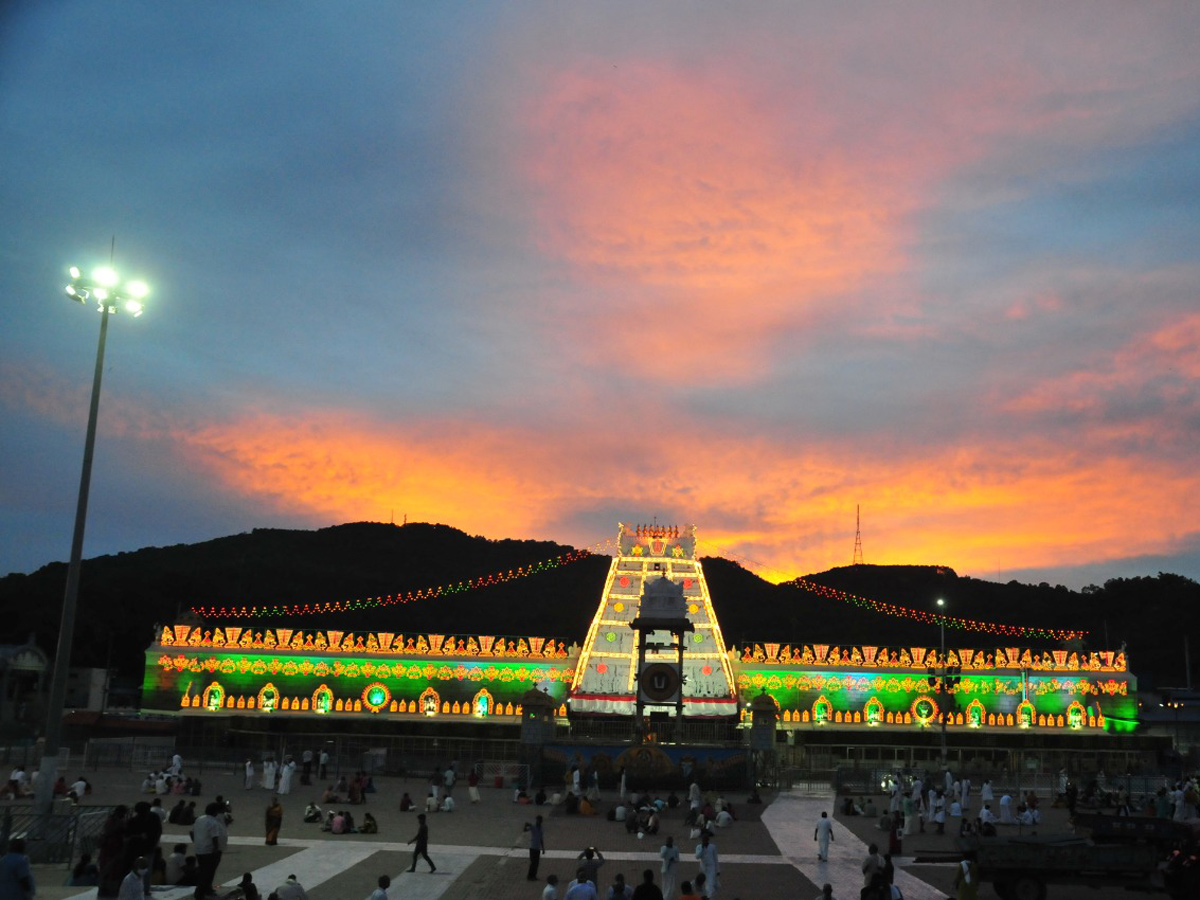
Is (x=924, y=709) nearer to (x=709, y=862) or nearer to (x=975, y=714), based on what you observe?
(x=975, y=714)

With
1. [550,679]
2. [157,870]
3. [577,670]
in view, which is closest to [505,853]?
[157,870]

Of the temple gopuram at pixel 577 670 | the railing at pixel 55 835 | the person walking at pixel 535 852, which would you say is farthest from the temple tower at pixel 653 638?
the railing at pixel 55 835

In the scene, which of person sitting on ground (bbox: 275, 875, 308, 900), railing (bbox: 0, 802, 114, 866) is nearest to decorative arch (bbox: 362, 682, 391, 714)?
railing (bbox: 0, 802, 114, 866)

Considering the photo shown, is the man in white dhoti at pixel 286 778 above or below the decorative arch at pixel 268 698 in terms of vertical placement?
below

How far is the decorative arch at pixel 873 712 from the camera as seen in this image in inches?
2479

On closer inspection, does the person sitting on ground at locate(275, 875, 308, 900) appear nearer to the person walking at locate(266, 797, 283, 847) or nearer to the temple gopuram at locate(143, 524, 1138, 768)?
the person walking at locate(266, 797, 283, 847)

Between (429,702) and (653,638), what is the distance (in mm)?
14315

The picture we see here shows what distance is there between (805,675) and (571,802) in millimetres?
32293

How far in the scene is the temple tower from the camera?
5456 cm

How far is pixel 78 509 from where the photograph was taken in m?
21.9

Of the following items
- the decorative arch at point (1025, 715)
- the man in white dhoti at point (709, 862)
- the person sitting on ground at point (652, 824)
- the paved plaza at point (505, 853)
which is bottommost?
the paved plaza at point (505, 853)

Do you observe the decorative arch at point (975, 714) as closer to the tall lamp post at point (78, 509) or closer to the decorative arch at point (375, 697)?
the decorative arch at point (375, 697)

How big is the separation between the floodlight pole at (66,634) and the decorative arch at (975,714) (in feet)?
177

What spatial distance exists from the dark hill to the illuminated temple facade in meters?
26.2
